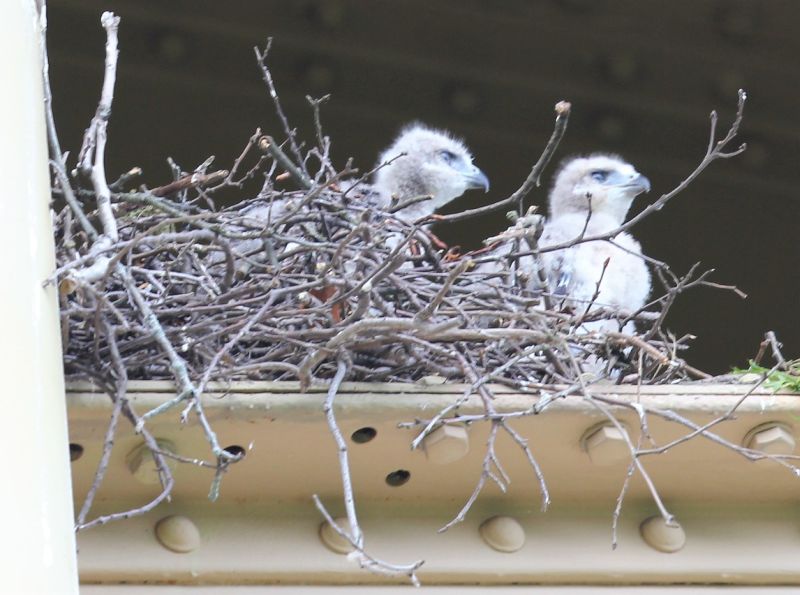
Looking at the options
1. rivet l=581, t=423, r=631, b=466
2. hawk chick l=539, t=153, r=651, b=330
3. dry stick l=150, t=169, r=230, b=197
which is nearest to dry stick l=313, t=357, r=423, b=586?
rivet l=581, t=423, r=631, b=466

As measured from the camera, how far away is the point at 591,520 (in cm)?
310

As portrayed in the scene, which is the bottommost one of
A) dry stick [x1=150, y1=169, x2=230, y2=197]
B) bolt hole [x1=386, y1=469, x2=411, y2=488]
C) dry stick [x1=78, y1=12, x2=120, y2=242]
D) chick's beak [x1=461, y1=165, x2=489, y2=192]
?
bolt hole [x1=386, y1=469, x2=411, y2=488]

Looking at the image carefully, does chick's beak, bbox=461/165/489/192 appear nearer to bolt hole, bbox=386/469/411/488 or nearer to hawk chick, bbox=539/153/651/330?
hawk chick, bbox=539/153/651/330

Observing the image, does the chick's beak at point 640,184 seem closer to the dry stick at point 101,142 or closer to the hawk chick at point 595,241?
the hawk chick at point 595,241

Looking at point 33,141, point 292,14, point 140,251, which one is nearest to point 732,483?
point 140,251

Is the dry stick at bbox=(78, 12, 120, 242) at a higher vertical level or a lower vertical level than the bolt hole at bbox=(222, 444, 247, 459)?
higher

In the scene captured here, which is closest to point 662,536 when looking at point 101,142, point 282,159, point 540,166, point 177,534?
point 540,166

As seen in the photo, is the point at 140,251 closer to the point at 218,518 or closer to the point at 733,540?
the point at 218,518

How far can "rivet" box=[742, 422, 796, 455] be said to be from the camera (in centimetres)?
296

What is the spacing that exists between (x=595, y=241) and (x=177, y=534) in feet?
5.82

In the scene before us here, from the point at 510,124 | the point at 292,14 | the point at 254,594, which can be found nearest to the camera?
the point at 254,594

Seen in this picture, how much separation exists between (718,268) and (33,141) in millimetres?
4427

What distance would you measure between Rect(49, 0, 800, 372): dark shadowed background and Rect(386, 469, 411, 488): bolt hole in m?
2.89

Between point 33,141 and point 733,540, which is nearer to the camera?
point 33,141
